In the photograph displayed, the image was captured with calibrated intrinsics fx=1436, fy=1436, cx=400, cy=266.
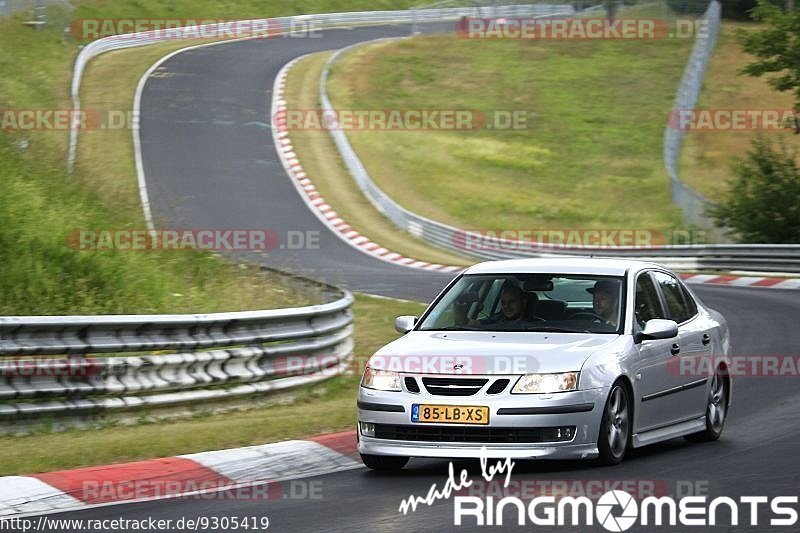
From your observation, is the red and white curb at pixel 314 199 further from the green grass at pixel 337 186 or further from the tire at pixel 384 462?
the tire at pixel 384 462

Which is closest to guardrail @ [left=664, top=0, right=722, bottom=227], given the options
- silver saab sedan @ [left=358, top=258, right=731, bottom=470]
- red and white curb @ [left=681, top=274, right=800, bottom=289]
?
red and white curb @ [left=681, top=274, right=800, bottom=289]

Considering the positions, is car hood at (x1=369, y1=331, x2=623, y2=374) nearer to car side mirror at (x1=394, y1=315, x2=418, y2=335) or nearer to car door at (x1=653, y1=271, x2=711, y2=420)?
car side mirror at (x1=394, y1=315, x2=418, y2=335)

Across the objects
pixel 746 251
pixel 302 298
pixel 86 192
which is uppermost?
pixel 86 192

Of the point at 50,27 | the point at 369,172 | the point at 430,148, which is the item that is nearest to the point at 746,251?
the point at 369,172

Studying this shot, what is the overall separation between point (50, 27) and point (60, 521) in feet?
159

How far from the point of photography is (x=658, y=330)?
9.73 m

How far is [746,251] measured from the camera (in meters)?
30.2

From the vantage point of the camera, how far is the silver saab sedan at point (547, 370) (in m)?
8.91

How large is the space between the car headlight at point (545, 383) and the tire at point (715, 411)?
85.9 inches

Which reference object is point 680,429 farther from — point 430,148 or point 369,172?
point 430,148

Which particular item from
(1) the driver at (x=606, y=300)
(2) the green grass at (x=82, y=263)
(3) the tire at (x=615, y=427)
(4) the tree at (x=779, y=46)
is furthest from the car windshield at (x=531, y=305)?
(4) the tree at (x=779, y=46)

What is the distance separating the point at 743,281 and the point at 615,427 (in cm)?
2003

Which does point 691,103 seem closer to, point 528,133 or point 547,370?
point 528,133

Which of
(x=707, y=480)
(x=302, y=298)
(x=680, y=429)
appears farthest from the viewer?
(x=302, y=298)
